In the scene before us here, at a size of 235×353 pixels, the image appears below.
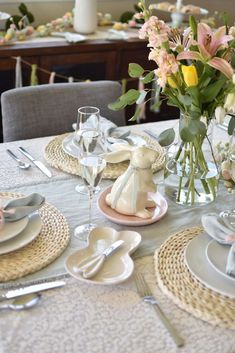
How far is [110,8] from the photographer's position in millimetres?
2969

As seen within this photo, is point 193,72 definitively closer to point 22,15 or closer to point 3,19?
point 3,19

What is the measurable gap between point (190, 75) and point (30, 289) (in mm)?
536

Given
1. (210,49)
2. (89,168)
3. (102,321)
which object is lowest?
(102,321)

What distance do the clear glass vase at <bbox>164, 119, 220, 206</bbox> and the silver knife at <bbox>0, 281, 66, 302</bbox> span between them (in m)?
0.42

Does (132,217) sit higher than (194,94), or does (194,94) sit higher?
(194,94)

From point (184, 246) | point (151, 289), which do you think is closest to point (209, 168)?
point (184, 246)

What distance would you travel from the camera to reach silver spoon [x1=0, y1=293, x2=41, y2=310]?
83 centimetres

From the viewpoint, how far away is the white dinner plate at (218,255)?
91 cm

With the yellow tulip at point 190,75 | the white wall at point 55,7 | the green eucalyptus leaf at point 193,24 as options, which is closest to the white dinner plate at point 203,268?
the yellow tulip at point 190,75

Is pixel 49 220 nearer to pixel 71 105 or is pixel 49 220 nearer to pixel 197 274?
pixel 197 274

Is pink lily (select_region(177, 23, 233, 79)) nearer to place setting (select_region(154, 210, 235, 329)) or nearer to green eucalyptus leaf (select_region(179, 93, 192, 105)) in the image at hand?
green eucalyptus leaf (select_region(179, 93, 192, 105))

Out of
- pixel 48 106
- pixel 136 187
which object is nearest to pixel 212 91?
pixel 136 187

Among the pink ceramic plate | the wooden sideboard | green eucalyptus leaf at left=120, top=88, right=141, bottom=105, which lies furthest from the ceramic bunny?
the wooden sideboard

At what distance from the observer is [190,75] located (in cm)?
102
